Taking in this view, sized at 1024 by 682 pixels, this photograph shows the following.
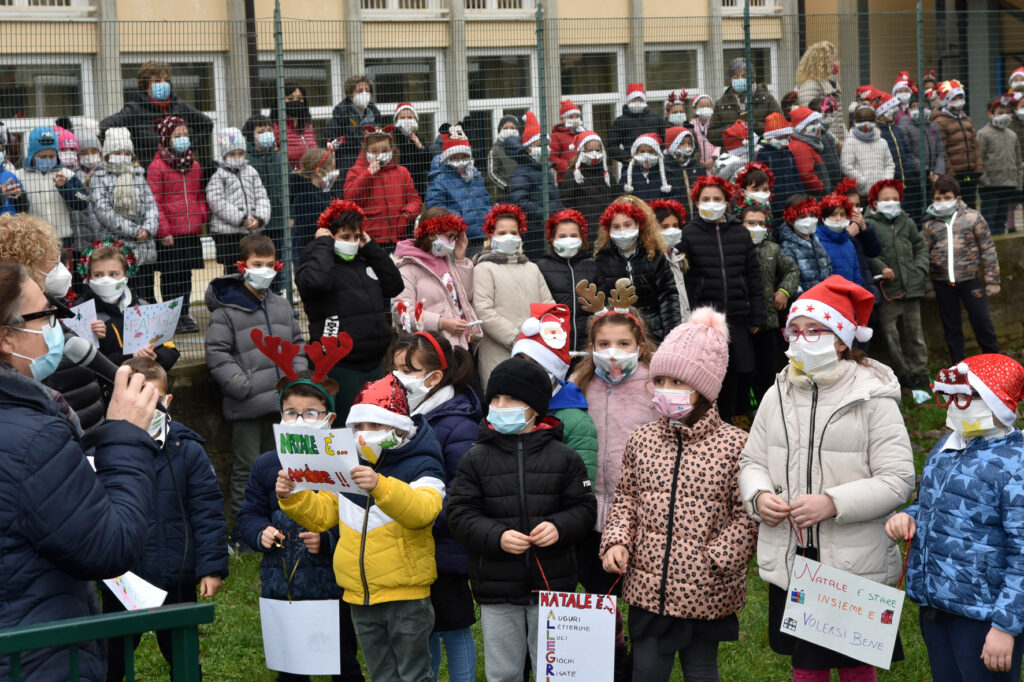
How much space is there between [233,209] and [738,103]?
4.85 metres

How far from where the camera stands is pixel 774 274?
32.2 ft

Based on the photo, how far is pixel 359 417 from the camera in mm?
4906

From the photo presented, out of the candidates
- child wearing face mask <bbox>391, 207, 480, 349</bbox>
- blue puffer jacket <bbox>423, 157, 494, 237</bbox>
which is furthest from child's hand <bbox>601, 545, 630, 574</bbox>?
blue puffer jacket <bbox>423, 157, 494, 237</bbox>

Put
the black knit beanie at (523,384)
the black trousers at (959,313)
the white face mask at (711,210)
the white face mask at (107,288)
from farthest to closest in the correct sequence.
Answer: the black trousers at (959,313) < the white face mask at (711,210) < the white face mask at (107,288) < the black knit beanie at (523,384)

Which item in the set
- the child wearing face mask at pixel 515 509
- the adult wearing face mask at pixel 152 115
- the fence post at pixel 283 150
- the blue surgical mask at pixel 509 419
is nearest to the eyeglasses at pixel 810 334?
the child wearing face mask at pixel 515 509

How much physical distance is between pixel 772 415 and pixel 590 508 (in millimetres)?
815

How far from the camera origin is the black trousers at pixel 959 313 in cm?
1130

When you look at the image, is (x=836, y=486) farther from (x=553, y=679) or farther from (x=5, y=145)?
(x=5, y=145)

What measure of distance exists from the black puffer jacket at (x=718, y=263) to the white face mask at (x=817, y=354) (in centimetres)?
440

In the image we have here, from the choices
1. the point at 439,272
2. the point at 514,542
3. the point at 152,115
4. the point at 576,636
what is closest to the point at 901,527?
the point at 576,636

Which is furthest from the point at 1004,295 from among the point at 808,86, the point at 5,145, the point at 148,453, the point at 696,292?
the point at 148,453

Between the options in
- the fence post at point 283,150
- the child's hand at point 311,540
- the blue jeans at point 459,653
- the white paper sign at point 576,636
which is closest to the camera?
the white paper sign at point 576,636

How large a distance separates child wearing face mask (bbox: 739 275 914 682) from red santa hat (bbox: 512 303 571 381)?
1274 millimetres

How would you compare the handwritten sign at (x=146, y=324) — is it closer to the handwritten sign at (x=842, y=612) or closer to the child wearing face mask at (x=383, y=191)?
the child wearing face mask at (x=383, y=191)
